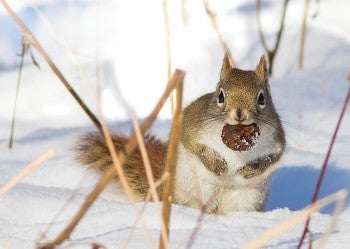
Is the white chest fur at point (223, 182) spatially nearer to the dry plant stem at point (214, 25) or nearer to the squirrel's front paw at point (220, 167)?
the squirrel's front paw at point (220, 167)

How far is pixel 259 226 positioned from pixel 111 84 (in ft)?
6.58

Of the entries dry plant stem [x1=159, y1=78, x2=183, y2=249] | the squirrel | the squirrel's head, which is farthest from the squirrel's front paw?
dry plant stem [x1=159, y1=78, x2=183, y2=249]

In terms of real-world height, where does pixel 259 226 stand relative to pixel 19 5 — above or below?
above

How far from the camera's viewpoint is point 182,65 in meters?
4.21

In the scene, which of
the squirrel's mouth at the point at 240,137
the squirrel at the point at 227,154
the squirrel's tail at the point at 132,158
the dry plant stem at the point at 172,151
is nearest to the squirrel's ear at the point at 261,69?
the squirrel at the point at 227,154

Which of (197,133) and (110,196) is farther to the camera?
(110,196)

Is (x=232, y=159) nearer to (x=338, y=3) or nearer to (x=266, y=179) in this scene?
(x=266, y=179)

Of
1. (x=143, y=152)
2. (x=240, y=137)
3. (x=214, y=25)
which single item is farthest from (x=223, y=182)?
(x=143, y=152)

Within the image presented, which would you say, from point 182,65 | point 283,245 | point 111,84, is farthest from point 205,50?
point 283,245

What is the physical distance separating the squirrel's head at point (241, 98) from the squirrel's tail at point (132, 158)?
327mm

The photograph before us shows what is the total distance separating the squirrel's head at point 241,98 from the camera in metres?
2.39

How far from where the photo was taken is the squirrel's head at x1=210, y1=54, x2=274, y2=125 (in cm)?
239

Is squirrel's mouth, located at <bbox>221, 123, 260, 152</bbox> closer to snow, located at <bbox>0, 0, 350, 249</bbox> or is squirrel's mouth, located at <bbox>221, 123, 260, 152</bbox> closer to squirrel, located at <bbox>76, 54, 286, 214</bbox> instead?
squirrel, located at <bbox>76, 54, 286, 214</bbox>

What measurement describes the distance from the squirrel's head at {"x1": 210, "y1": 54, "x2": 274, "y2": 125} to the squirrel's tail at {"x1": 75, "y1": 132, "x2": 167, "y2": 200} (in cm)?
33
